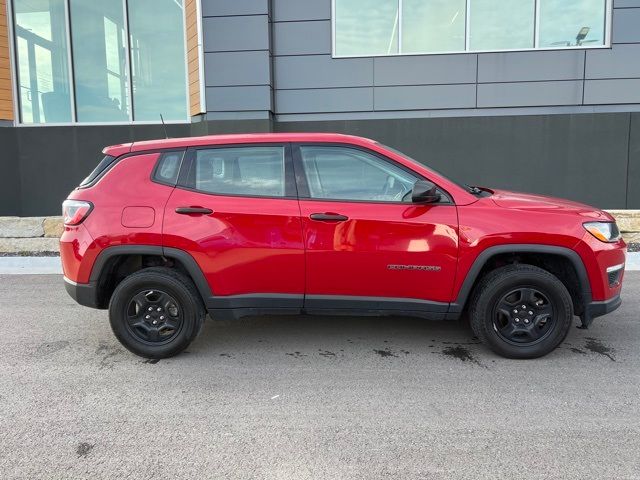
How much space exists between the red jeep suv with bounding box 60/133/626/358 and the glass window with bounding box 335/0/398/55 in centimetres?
631

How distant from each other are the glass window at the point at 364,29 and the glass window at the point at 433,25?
25 cm

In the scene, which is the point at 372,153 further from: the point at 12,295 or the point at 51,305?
the point at 12,295

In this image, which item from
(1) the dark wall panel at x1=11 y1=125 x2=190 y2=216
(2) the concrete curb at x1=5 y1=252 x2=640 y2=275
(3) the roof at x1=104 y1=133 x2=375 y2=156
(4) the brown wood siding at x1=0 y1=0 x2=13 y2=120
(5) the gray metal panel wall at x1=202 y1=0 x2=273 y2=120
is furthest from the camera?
(1) the dark wall panel at x1=11 y1=125 x2=190 y2=216

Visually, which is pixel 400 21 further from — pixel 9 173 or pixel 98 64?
pixel 9 173

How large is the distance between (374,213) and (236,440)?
183cm

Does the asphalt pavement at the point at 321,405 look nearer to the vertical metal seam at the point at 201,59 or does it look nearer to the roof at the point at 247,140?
the roof at the point at 247,140

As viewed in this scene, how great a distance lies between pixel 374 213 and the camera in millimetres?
3607

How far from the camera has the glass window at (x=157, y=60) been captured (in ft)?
32.9

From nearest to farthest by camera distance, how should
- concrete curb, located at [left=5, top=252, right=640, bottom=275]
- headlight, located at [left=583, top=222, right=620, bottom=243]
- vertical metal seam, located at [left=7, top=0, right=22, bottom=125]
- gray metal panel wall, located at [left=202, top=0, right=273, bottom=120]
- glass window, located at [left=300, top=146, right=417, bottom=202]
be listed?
headlight, located at [left=583, top=222, right=620, bottom=243]
glass window, located at [left=300, top=146, right=417, bottom=202]
concrete curb, located at [left=5, top=252, right=640, bottom=275]
gray metal panel wall, located at [left=202, top=0, right=273, bottom=120]
vertical metal seam, located at [left=7, top=0, right=22, bottom=125]

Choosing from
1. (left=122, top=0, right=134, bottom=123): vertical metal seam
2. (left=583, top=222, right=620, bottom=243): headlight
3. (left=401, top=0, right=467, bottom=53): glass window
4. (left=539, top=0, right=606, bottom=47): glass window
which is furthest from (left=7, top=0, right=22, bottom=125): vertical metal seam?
(left=583, top=222, right=620, bottom=243): headlight

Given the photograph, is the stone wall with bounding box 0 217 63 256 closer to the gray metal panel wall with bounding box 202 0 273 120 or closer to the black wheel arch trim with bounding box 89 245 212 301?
the gray metal panel wall with bounding box 202 0 273 120

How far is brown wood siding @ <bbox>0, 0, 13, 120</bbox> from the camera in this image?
974cm

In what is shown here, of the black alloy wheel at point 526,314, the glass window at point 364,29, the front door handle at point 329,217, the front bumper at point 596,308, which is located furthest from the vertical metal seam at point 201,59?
the front bumper at point 596,308

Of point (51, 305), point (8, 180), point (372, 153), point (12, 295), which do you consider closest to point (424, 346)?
point (372, 153)
